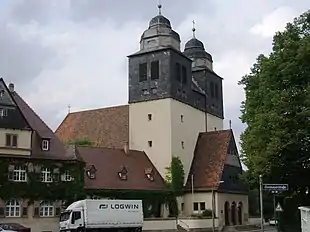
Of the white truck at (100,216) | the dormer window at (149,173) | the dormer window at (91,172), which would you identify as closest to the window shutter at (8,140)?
the white truck at (100,216)

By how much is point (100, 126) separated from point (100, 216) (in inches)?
1135

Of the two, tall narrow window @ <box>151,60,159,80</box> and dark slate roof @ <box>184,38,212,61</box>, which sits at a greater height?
dark slate roof @ <box>184,38,212,61</box>

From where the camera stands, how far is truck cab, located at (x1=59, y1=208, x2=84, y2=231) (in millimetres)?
41188

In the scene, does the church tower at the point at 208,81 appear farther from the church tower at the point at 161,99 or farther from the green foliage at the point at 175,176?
the green foliage at the point at 175,176

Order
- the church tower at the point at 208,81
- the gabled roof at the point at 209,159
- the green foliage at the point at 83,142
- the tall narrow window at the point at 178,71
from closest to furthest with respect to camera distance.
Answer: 1. the gabled roof at the point at 209,159
2. the tall narrow window at the point at 178,71
3. the green foliage at the point at 83,142
4. the church tower at the point at 208,81

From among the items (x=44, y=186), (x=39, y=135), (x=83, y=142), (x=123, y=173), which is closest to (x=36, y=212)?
(x=44, y=186)

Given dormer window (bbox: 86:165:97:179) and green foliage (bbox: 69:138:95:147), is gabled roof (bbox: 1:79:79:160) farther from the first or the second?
green foliage (bbox: 69:138:95:147)

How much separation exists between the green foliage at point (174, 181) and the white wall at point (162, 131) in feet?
2.08

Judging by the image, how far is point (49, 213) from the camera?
48.9 m

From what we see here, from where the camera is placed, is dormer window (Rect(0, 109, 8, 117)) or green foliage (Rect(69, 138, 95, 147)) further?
green foliage (Rect(69, 138, 95, 147))

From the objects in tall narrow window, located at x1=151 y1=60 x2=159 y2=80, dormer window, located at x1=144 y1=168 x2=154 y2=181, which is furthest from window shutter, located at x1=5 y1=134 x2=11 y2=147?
tall narrow window, located at x1=151 y1=60 x2=159 y2=80

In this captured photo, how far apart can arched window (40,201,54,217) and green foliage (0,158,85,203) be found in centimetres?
48

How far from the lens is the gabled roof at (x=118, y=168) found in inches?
2133

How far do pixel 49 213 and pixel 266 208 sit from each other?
32941mm
